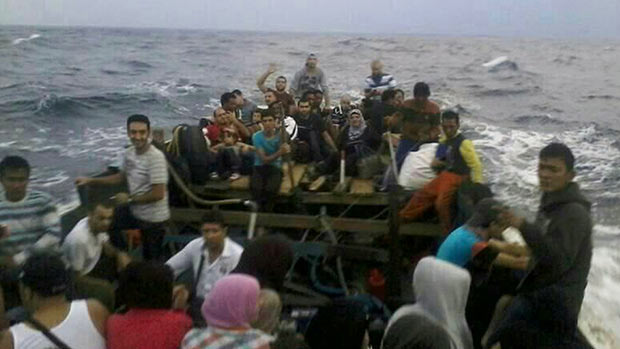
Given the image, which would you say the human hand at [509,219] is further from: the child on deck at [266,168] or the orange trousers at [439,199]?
the child on deck at [266,168]

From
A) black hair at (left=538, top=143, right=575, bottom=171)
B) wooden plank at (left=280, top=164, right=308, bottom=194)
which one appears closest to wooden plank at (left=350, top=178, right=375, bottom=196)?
wooden plank at (left=280, top=164, right=308, bottom=194)

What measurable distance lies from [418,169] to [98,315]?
365cm

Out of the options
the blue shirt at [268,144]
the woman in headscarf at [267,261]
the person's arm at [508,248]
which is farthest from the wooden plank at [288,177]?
the woman in headscarf at [267,261]

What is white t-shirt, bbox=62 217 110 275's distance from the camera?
419 cm

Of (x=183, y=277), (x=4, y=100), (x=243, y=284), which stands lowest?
(x=4, y=100)

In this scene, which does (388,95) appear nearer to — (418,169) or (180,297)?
(418,169)

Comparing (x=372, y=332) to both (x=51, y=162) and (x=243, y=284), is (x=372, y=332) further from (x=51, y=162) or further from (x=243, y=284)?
(x=51, y=162)

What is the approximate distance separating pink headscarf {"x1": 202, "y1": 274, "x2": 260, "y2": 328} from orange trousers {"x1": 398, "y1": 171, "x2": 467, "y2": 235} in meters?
3.13

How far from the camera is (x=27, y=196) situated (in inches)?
173

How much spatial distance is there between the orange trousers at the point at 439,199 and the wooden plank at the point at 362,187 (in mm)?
891

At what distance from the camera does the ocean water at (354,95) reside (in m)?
12.2

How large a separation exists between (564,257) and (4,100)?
82.2 feet

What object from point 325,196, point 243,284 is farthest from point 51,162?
point 243,284

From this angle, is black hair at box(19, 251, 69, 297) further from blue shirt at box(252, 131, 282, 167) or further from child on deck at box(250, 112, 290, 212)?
blue shirt at box(252, 131, 282, 167)
